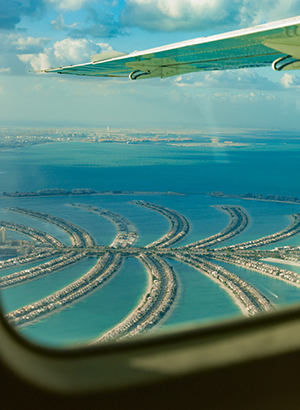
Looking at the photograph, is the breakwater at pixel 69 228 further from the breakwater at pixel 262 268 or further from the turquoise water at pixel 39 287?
the breakwater at pixel 262 268

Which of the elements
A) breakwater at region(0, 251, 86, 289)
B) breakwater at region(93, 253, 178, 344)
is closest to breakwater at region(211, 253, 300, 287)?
breakwater at region(93, 253, 178, 344)

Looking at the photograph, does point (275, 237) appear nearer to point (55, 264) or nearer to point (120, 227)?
point (120, 227)

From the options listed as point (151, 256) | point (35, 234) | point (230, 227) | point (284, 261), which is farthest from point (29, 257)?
point (230, 227)

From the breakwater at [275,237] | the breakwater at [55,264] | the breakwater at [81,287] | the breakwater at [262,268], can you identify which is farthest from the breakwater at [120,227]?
the breakwater at [262,268]

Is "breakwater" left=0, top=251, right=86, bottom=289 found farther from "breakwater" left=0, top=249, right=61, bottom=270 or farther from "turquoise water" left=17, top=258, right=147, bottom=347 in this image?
"turquoise water" left=17, top=258, right=147, bottom=347

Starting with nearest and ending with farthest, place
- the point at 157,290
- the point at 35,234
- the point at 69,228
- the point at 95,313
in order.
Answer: the point at 95,313 < the point at 157,290 < the point at 35,234 < the point at 69,228
